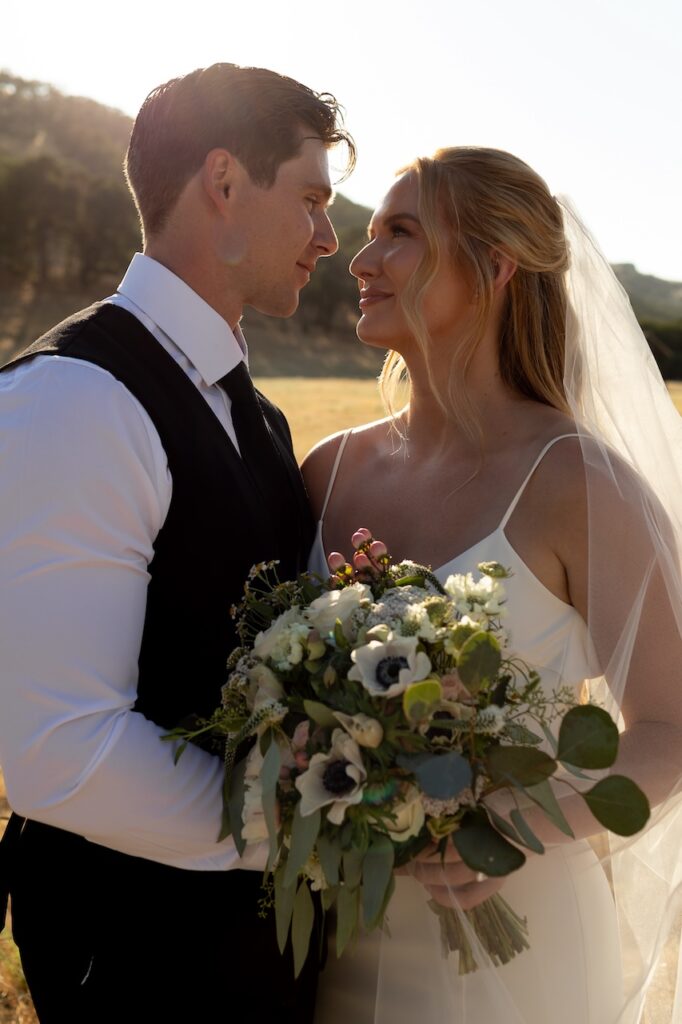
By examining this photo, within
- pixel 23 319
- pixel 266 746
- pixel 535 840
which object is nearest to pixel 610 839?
pixel 535 840

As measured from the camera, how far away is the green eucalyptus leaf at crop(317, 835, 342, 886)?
2.11 metres

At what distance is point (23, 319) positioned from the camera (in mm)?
41969

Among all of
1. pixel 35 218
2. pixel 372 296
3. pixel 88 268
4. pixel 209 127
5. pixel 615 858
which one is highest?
pixel 209 127

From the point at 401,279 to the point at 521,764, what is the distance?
77.7 inches

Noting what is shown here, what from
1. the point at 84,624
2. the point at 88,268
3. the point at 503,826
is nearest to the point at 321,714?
the point at 503,826

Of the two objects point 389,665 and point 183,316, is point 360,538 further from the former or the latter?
point 183,316

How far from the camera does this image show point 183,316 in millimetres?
2777

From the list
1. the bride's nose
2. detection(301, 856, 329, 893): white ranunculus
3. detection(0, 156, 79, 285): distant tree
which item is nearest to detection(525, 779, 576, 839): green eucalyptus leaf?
detection(301, 856, 329, 893): white ranunculus

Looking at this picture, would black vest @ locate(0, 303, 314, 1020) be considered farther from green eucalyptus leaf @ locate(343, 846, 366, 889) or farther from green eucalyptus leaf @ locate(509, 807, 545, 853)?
green eucalyptus leaf @ locate(509, 807, 545, 853)

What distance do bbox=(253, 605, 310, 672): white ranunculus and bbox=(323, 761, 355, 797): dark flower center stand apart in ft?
0.76

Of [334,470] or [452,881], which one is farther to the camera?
[334,470]

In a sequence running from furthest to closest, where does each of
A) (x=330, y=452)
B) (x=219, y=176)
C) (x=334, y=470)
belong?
(x=330, y=452)
(x=334, y=470)
(x=219, y=176)

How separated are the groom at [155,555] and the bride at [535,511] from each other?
0.38 meters

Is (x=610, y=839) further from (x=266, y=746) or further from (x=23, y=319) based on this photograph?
(x=23, y=319)
